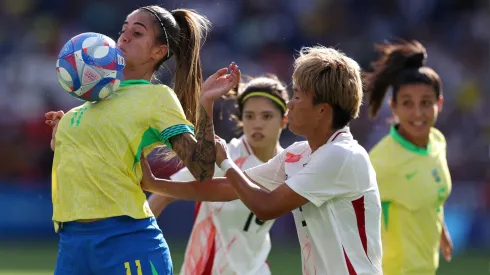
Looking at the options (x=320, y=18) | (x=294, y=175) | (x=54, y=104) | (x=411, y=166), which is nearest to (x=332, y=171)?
(x=294, y=175)

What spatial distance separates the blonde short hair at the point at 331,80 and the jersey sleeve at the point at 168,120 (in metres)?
0.61

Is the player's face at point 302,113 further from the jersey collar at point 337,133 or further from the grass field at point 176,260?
the grass field at point 176,260

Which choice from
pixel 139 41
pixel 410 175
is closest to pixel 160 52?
pixel 139 41

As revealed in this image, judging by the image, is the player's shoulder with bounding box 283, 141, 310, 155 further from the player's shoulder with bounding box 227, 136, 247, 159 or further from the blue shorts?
the player's shoulder with bounding box 227, 136, 247, 159

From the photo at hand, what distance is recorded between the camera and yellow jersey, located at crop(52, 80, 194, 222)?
451 cm

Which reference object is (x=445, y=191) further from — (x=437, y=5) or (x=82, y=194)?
(x=437, y=5)

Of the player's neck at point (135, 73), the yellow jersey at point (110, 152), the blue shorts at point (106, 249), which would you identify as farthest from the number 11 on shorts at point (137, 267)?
the player's neck at point (135, 73)

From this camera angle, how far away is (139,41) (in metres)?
4.93

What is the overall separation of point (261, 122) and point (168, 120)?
2.52 metres

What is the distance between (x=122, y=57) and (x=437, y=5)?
13.2m

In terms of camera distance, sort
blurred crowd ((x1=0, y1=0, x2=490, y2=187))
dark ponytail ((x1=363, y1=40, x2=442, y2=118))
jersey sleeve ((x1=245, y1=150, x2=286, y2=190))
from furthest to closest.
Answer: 1. blurred crowd ((x1=0, y1=0, x2=490, y2=187))
2. dark ponytail ((x1=363, y1=40, x2=442, y2=118))
3. jersey sleeve ((x1=245, y1=150, x2=286, y2=190))

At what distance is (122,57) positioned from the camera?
473 cm

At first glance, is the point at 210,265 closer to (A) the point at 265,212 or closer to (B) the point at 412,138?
(B) the point at 412,138

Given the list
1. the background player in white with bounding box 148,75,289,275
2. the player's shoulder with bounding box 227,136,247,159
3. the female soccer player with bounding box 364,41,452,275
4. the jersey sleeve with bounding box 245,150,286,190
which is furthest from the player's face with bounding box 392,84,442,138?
the jersey sleeve with bounding box 245,150,286,190
